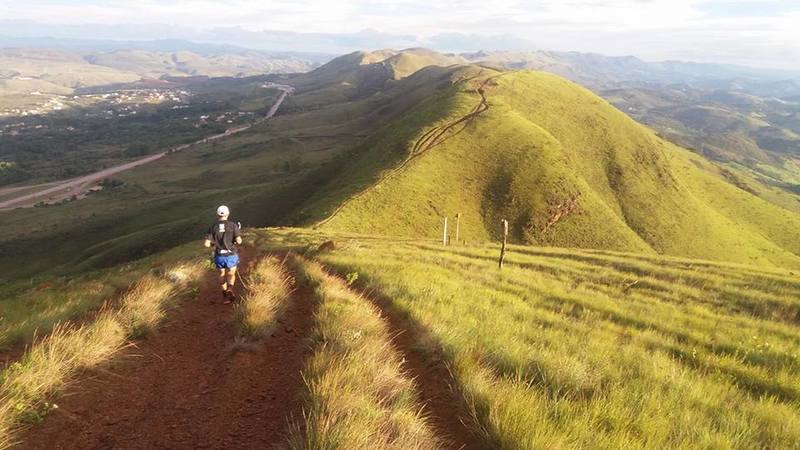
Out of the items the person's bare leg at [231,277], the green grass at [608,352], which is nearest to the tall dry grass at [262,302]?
the person's bare leg at [231,277]

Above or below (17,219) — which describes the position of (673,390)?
above

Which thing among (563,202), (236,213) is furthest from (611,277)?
(236,213)

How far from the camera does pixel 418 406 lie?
7.10m

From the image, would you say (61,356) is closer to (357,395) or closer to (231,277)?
(357,395)

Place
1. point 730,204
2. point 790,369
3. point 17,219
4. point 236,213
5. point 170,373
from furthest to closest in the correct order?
point 17,219 < point 730,204 < point 236,213 < point 790,369 < point 170,373

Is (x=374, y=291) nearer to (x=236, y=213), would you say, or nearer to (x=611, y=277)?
(x=611, y=277)

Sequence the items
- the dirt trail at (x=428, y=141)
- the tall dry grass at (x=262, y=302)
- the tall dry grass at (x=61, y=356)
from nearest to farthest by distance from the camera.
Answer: the tall dry grass at (x=61, y=356) < the tall dry grass at (x=262, y=302) < the dirt trail at (x=428, y=141)

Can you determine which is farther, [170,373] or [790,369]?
[790,369]

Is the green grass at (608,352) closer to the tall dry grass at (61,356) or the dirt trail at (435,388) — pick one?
the dirt trail at (435,388)

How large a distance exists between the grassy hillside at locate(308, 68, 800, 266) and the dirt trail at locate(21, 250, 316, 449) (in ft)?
120

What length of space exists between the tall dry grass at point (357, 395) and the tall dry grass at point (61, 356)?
12.2 ft

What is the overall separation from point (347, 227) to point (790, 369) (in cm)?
4004

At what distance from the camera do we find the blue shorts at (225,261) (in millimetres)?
14547

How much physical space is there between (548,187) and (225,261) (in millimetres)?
60682
